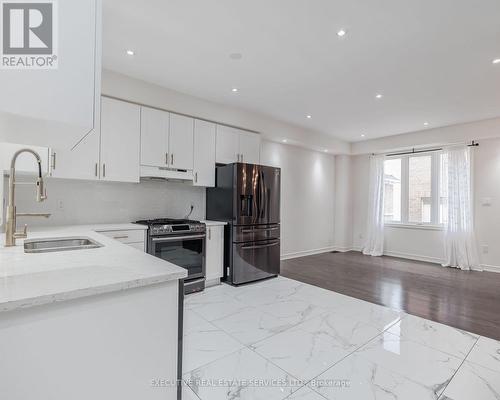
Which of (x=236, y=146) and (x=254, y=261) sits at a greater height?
(x=236, y=146)

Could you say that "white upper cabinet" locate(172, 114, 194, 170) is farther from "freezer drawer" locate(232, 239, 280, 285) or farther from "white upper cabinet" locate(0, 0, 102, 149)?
"white upper cabinet" locate(0, 0, 102, 149)

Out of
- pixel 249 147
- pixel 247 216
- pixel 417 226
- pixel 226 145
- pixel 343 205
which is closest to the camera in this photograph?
pixel 247 216

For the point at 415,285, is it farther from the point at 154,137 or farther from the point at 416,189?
the point at 154,137

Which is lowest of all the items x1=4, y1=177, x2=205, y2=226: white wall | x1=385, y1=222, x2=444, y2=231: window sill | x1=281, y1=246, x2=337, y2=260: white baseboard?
x1=281, y1=246, x2=337, y2=260: white baseboard

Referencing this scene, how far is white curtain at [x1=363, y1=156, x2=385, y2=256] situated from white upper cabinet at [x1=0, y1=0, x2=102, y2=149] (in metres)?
6.18

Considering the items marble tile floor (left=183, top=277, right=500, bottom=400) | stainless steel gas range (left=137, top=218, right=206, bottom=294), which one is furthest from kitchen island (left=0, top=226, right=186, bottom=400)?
stainless steel gas range (left=137, top=218, right=206, bottom=294)

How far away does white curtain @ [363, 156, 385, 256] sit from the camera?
236 inches

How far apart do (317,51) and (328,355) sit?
2723 mm

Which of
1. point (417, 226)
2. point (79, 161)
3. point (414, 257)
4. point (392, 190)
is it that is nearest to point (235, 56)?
point (79, 161)

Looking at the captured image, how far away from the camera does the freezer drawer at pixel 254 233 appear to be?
145 inches

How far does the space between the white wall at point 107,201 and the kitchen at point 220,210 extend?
0.02 metres

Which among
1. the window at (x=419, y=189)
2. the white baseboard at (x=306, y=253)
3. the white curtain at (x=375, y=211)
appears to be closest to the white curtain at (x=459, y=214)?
the window at (x=419, y=189)

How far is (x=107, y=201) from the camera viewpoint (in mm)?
3322

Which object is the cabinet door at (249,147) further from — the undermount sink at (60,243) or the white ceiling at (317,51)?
the undermount sink at (60,243)
